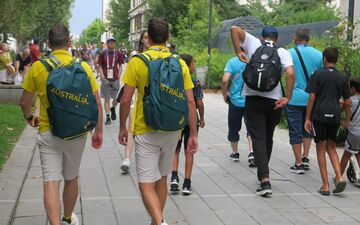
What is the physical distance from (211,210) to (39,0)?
73.8 ft

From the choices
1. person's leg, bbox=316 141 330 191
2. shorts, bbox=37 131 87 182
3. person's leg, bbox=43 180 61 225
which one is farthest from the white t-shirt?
person's leg, bbox=43 180 61 225

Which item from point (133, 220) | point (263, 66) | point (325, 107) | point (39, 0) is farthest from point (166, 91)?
point (39, 0)

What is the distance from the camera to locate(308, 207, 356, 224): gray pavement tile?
5.46 metres

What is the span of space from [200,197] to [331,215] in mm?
1458

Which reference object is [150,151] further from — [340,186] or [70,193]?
[340,186]

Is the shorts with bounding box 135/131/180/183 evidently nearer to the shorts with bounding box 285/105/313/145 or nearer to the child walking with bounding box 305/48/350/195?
the child walking with bounding box 305/48/350/195

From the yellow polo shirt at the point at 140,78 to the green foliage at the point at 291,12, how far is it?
26.6 meters

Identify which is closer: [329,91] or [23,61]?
[329,91]

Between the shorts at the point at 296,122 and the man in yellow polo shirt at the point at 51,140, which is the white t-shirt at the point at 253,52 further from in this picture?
the man in yellow polo shirt at the point at 51,140

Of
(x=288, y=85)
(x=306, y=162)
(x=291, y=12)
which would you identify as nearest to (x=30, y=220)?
(x=288, y=85)

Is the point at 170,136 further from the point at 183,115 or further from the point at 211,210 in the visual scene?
the point at 211,210

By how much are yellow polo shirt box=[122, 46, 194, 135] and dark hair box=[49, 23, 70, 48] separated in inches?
22.5

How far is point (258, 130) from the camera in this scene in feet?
21.2

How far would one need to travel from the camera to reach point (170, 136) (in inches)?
179
